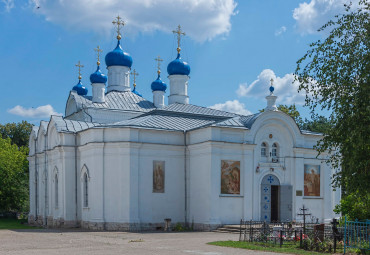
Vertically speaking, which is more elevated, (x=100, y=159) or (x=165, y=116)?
(x=165, y=116)

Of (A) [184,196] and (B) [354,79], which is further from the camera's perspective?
(A) [184,196]

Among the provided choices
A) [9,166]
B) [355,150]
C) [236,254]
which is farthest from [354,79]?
[9,166]

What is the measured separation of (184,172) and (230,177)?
2524mm

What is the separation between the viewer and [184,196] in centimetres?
2453

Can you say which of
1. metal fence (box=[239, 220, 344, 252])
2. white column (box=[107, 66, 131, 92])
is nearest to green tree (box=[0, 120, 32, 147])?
white column (box=[107, 66, 131, 92])

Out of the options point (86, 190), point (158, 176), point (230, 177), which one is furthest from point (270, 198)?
point (86, 190)

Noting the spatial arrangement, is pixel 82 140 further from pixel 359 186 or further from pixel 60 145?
pixel 359 186

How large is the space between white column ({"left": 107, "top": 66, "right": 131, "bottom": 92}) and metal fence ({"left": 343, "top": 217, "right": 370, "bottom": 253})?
21.0m

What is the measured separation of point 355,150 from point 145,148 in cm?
1273

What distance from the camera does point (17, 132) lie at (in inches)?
2078

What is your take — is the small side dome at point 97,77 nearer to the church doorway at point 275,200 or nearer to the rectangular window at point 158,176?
the rectangular window at point 158,176

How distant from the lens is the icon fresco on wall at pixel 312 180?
1001 inches

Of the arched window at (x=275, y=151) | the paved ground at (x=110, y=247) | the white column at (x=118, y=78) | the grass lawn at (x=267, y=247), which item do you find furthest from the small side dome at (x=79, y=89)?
the grass lawn at (x=267, y=247)

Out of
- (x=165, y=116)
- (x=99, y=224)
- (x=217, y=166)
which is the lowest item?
(x=99, y=224)
